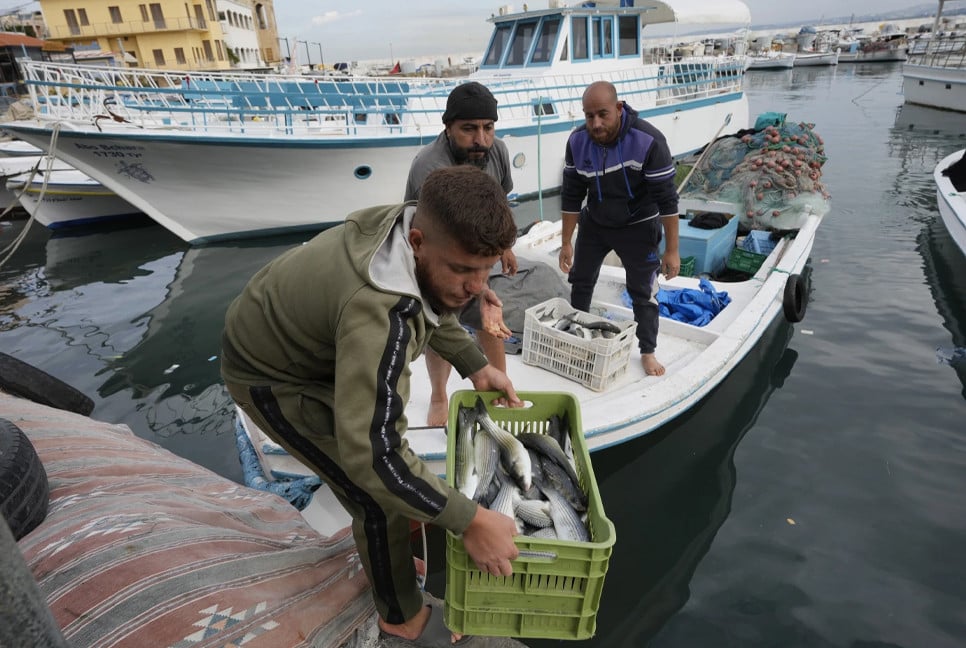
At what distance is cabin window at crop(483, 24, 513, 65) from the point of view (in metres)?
12.5

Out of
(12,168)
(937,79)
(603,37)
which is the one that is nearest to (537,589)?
(603,37)

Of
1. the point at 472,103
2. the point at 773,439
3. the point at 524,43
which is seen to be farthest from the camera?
the point at 524,43

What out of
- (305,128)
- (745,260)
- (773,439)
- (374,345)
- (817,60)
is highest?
(817,60)

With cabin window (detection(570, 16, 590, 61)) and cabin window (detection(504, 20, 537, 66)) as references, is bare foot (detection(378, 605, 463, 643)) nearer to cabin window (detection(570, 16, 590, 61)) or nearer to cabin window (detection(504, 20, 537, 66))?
cabin window (detection(504, 20, 537, 66))

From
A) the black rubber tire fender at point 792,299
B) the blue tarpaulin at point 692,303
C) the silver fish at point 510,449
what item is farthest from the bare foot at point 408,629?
the black rubber tire fender at point 792,299

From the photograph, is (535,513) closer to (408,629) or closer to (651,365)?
(408,629)

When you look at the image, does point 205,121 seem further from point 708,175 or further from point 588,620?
point 588,620

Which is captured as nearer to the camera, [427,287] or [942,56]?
[427,287]

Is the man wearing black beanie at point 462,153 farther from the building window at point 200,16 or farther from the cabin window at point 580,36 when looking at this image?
the building window at point 200,16

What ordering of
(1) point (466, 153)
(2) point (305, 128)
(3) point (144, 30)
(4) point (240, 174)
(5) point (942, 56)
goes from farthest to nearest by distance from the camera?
(3) point (144, 30)
(5) point (942, 56)
(2) point (305, 128)
(4) point (240, 174)
(1) point (466, 153)

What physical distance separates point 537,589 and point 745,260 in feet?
19.3

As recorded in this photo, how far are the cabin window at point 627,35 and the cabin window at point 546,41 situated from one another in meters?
1.95

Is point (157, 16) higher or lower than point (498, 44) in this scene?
higher

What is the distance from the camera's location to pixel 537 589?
186 centimetres
